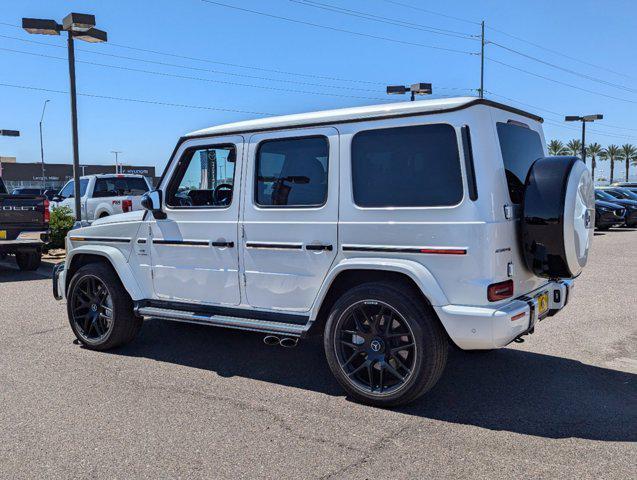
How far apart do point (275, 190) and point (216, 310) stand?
1166mm

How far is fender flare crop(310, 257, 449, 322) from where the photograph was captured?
12.7 ft

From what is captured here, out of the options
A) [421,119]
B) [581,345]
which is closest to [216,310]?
[421,119]

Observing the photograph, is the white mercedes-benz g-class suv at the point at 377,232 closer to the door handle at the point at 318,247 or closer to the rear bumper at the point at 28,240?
the door handle at the point at 318,247

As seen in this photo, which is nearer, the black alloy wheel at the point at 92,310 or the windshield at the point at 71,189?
the black alloy wheel at the point at 92,310

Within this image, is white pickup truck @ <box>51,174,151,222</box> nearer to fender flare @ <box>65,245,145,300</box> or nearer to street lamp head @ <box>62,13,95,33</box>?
street lamp head @ <box>62,13,95,33</box>

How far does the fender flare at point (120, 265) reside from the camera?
5.46 meters

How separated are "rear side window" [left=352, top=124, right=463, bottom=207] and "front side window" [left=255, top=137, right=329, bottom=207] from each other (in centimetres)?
31

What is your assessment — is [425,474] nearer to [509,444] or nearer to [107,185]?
[509,444]

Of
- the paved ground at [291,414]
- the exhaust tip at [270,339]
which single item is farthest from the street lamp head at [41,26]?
the exhaust tip at [270,339]

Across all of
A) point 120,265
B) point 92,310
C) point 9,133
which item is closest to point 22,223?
point 92,310

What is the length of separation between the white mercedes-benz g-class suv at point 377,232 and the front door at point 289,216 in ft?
0.04

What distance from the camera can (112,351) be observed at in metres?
5.75

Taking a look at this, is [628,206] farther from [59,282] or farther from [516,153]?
[59,282]

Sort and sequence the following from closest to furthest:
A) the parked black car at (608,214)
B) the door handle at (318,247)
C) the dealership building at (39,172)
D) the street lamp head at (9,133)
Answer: the door handle at (318,247) < the parked black car at (608,214) < the street lamp head at (9,133) < the dealership building at (39,172)
